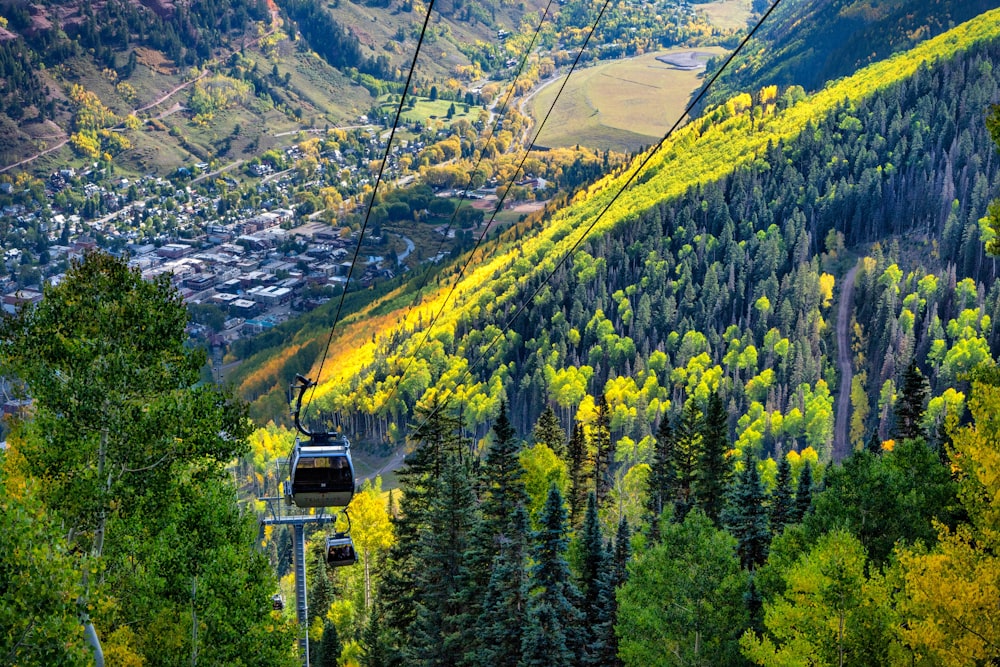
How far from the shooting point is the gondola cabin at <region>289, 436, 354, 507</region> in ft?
137

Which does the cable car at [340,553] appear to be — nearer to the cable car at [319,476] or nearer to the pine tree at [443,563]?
the cable car at [319,476]

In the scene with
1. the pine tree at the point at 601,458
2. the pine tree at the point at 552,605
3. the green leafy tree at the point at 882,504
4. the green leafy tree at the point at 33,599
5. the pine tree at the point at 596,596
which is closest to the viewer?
the green leafy tree at the point at 33,599

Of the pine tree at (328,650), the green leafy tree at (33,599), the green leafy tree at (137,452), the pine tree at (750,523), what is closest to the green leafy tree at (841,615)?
the green leafy tree at (137,452)

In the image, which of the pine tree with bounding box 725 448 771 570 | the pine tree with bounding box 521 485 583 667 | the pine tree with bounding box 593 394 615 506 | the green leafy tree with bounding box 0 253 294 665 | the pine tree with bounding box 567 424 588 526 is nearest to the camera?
the green leafy tree with bounding box 0 253 294 665

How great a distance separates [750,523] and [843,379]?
128 meters

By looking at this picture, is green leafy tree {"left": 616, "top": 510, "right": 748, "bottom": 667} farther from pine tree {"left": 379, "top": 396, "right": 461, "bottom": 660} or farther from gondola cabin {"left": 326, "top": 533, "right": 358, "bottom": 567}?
pine tree {"left": 379, "top": 396, "right": 461, "bottom": 660}

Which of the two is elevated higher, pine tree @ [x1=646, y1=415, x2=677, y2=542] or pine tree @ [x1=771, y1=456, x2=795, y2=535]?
pine tree @ [x1=646, y1=415, x2=677, y2=542]

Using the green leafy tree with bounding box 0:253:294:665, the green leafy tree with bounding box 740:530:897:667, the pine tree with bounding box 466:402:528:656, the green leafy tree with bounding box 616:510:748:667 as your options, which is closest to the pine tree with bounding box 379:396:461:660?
the pine tree with bounding box 466:402:528:656

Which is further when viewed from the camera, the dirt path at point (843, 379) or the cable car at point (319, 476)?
the dirt path at point (843, 379)

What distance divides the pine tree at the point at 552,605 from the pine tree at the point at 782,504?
15.3 m

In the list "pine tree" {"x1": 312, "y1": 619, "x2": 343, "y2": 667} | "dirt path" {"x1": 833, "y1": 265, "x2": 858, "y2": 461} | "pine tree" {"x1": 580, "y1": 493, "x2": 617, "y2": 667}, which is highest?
"dirt path" {"x1": 833, "y1": 265, "x2": 858, "y2": 461}

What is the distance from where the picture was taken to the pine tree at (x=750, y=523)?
198 feet

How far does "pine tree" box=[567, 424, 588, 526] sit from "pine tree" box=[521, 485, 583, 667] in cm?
2378

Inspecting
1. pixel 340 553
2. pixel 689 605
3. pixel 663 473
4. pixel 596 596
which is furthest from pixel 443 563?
pixel 663 473
